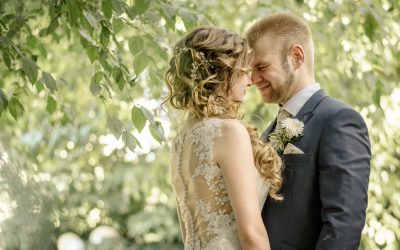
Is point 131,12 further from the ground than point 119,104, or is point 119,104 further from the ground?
point 131,12

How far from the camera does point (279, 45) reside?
313 cm

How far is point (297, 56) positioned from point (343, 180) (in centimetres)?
74

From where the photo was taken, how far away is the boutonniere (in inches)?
109

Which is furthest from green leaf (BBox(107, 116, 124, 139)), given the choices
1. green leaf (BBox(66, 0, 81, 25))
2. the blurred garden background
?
green leaf (BBox(66, 0, 81, 25))

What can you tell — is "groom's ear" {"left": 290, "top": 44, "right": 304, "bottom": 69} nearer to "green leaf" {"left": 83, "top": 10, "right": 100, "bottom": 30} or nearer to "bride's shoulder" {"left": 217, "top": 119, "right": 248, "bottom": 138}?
"bride's shoulder" {"left": 217, "top": 119, "right": 248, "bottom": 138}

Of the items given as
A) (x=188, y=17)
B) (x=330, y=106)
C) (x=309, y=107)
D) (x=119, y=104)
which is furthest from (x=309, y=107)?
(x=119, y=104)

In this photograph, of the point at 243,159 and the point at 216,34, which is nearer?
the point at 243,159

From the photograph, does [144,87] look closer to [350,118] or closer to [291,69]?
[291,69]

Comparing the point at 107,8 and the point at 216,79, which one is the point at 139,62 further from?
the point at 216,79

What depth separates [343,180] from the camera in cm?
255

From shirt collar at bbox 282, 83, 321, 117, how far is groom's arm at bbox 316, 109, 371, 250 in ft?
1.09

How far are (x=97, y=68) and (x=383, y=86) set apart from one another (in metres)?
1.83

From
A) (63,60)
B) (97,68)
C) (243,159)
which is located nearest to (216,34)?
(243,159)

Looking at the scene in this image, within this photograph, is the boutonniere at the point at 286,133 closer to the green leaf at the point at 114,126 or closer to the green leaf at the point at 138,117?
the green leaf at the point at 138,117
